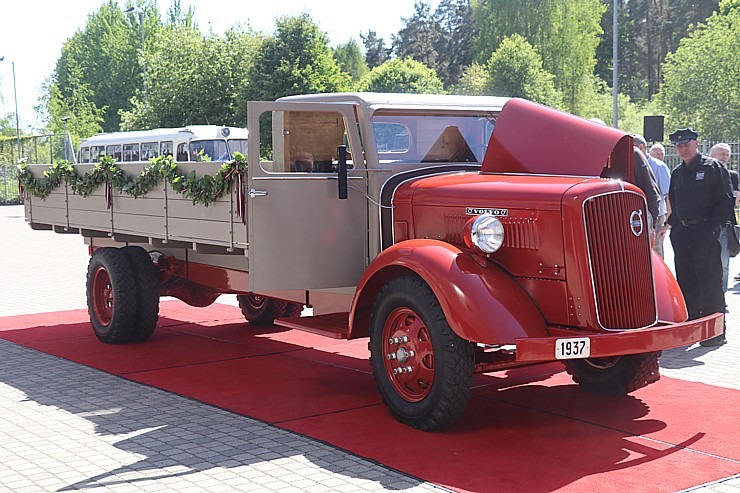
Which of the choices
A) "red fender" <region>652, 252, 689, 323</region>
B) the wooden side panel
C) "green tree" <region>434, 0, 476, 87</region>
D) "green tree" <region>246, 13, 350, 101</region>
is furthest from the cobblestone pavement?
"green tree" <region>434, 0, 476, 87</region>

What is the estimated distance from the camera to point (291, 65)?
35.3 m

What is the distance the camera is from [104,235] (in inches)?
378

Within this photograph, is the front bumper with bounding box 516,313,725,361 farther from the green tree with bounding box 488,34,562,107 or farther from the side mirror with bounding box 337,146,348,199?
the green tree with bounding box 488,34,562,107

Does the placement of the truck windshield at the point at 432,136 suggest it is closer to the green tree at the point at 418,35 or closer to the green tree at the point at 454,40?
the green tree at the point at 454,40

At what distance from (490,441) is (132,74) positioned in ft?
228

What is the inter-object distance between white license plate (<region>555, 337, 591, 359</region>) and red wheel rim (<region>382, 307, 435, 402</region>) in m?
0.83

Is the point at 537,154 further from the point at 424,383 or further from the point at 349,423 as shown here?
the point at 349,423

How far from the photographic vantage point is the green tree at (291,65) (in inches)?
1375

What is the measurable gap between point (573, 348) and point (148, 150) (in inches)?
777

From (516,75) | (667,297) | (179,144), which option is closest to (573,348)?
(667,297)

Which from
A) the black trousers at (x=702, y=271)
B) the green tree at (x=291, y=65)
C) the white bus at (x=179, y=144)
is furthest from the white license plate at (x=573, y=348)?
the green tree at (x=291, y=65)

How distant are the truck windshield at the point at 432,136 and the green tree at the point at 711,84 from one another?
3469 centimetres

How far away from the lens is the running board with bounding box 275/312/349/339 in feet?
21.9

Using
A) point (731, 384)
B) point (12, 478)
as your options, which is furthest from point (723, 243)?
point (12, 478)
